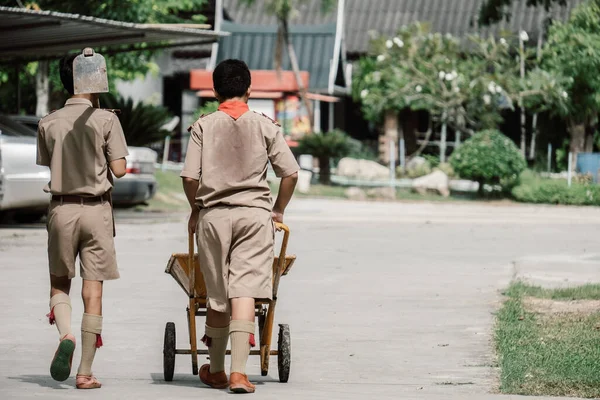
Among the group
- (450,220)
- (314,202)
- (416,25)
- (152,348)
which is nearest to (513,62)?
(416,25)

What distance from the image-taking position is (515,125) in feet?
131

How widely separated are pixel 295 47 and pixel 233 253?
114ft

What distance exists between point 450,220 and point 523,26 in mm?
17266

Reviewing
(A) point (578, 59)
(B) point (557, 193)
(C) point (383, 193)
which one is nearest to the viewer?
(B) point (557, 193)

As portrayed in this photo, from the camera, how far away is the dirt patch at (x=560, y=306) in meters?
10.5

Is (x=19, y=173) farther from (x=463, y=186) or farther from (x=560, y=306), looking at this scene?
(x=463, y=186)

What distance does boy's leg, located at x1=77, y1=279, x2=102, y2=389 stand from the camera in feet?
23.1

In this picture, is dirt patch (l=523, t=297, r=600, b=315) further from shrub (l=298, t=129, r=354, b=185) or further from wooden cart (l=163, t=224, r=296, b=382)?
shrub (l=298, t=129, r=354, b=185)

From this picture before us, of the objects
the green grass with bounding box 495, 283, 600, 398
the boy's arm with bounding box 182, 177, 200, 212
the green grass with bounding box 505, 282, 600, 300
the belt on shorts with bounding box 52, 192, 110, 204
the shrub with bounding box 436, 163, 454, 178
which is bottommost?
the shrub with bounding box 436, 163, 454, 178

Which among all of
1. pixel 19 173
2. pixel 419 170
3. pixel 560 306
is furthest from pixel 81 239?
pixel 419 170

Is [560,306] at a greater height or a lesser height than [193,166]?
lesser

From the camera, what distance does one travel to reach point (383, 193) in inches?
1182

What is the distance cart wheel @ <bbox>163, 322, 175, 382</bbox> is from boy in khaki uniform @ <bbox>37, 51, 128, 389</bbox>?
1.15ft

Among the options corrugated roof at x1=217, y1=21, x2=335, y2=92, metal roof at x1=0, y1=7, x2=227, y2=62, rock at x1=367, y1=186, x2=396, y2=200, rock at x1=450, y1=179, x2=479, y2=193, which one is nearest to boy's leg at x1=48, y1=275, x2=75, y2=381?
metal roof at x1=0, y1=7, x2=227, y2=62
